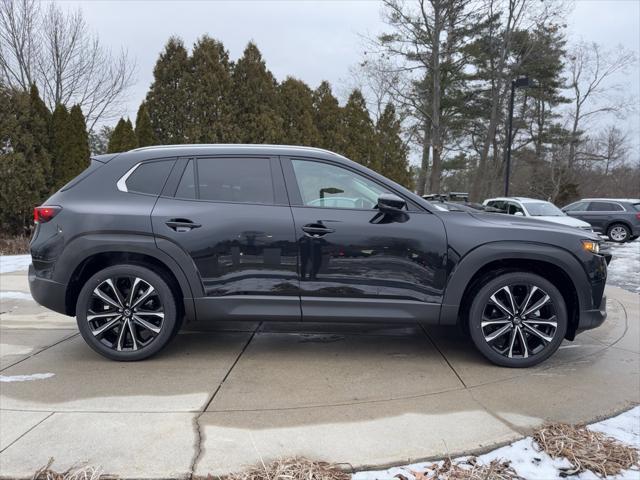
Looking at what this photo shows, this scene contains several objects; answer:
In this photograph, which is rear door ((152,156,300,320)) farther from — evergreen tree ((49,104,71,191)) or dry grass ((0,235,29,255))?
evergreen tree ((49,104,71,191))

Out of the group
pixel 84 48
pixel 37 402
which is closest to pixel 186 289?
pixel 37 402

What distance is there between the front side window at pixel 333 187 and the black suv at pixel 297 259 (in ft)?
0.04

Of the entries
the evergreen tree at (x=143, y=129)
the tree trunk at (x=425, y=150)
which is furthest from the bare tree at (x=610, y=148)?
the evergreen tree at (x=143, y=129)

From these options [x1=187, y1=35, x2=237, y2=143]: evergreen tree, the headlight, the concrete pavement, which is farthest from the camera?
[x1=187, y1=35, x2=237, y2=143]: evergreen tree

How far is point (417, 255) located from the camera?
3.62m

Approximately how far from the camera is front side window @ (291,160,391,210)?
12.3 ft

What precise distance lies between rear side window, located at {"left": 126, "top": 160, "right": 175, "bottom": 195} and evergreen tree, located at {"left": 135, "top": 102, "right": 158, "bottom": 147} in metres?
9.73

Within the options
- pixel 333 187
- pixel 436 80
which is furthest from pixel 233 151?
pixel 436 80

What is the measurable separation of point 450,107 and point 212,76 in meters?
18.6

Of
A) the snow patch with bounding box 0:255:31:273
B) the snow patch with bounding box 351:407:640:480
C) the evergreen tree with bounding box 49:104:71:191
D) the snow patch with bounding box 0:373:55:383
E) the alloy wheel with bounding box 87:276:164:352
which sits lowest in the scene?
the snow patch with bounding box 0:373:55:383

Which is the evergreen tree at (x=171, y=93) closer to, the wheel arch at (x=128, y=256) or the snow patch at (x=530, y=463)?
the wheel arch at (x=128, y=256)

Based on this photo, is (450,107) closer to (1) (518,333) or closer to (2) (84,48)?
(2) (84,48)

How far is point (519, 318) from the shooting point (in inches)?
145

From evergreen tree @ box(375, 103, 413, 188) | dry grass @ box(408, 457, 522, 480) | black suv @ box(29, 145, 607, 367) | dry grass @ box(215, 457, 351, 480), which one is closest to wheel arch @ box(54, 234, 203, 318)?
black suv @ box(29, 145, 607, 367)
